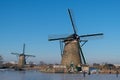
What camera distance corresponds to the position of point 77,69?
6688 cm

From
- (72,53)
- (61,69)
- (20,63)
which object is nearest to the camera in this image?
(72,53)

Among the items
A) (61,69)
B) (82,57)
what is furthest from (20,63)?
(82,57)

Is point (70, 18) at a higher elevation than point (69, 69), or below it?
higher

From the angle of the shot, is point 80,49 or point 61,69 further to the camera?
point 61,69

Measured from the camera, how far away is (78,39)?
6475 centimetres

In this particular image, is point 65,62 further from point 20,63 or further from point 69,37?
point 20,63

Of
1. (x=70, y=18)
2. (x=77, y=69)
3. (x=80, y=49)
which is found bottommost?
(x=77, y=69)

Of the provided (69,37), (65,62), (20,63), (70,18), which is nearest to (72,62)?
(65,62)

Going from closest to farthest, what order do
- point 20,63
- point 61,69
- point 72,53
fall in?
point 72,53, point 61,69, point 20,63

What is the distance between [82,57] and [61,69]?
7.77 m

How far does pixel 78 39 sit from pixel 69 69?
27.4ft

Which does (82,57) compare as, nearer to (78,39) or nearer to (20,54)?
(78,39)

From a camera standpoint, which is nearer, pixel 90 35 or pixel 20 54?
pixel 90 35

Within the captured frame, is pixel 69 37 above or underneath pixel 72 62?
above
